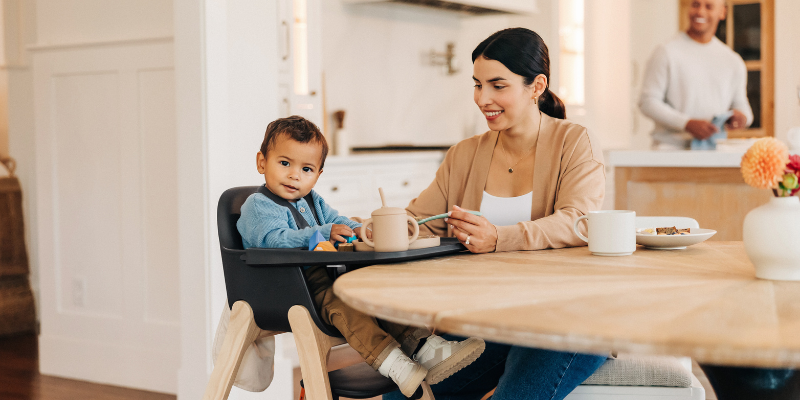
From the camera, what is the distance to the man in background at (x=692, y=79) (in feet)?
11.7

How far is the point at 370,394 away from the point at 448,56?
4016mm

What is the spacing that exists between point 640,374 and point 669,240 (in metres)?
0.28

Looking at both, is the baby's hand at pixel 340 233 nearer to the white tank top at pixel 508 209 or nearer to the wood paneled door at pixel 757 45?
the white tank top at pixel 508 209

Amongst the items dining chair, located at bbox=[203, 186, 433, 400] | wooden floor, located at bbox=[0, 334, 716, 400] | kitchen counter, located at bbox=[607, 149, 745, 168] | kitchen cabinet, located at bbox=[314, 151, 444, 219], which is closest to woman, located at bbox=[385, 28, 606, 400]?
dining chair, located at bbox=[203, 186, 433, 400]

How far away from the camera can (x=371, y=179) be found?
3.85 metres

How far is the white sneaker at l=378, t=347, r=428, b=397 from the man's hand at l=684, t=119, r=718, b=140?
2.12m

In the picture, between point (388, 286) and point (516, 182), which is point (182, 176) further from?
point (388, 286)

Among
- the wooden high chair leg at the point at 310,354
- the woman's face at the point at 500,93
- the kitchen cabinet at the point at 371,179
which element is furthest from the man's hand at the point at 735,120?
the wooden high chair leg at the point at 310,354

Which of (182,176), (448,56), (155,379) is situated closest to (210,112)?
(182,176)

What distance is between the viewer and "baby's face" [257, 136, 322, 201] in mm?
1627

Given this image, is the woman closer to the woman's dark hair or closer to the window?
the woman's dark hair

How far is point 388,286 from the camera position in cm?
119

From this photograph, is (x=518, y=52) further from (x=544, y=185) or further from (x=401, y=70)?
(x=401, y=70)

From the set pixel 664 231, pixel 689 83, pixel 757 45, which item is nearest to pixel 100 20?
pixel 664 231
